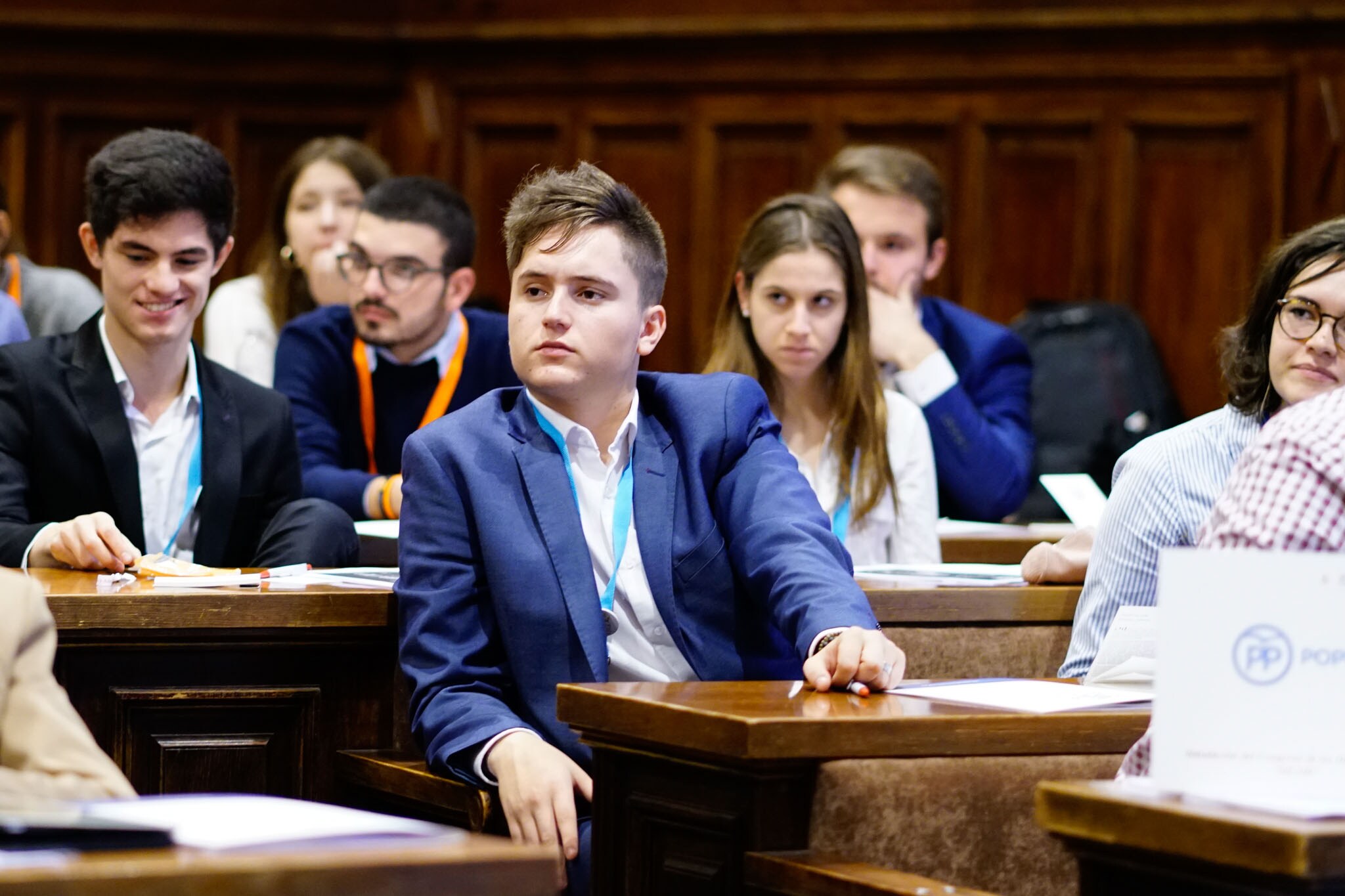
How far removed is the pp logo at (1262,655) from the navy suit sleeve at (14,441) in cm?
209

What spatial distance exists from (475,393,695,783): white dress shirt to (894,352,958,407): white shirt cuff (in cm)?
187

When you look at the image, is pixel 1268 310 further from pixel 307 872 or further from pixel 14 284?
pixel 14 284

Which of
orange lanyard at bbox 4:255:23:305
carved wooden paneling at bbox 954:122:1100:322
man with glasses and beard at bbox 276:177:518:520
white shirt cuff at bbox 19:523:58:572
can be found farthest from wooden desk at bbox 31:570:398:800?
carved wooden paneling at bbox 954:122:1100:322

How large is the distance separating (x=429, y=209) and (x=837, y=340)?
117 cm

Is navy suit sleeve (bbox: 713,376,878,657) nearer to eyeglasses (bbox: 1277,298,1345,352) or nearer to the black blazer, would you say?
eyeglasses (bbox: 1277,298,1345,352)

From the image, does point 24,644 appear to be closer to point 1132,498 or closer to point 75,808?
point 75,808

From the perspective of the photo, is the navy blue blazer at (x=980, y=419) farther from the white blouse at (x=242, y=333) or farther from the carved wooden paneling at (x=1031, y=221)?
the white blouse at (x=242, y=333)

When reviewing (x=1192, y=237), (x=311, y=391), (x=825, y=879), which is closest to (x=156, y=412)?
(x=311, y=391)

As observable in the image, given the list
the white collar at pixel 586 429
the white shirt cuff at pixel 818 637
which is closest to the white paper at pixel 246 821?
the white shirt cuff at pixel 818 637

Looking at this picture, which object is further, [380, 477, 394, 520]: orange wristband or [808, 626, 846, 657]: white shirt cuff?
[380, 477, 394, 520]: orange wristband

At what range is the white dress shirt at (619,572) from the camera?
2602 millimetres

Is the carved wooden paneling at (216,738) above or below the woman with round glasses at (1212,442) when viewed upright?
below

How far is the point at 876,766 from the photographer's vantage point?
2037 mm

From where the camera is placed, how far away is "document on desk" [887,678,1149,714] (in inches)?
83.4
